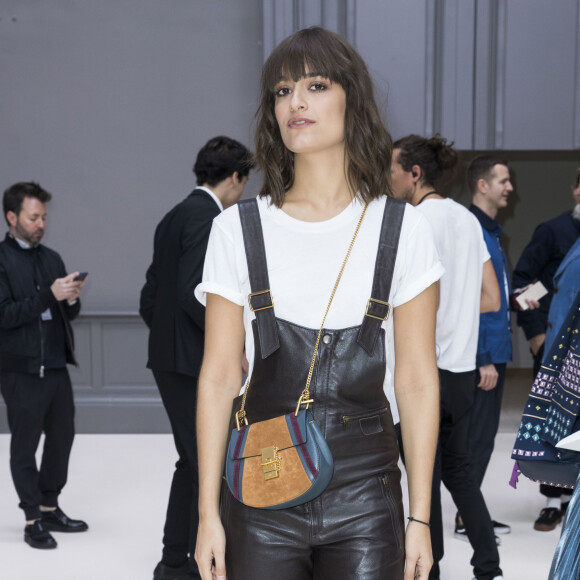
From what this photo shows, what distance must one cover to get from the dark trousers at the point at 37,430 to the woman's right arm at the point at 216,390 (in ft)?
8.63

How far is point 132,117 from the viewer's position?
625 cm

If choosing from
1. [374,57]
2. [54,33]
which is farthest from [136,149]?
[374,57]

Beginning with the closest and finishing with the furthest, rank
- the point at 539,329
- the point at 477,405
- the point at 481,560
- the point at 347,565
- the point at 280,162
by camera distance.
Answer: the point at 347,565 → the point at 280,162 → the point at 481,560 → the point at 477,405 → the point at 539,329

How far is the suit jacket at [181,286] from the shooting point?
3086 millimetres

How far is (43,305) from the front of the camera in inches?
153

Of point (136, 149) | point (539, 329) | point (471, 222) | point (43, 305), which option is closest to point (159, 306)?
point (43, 305)

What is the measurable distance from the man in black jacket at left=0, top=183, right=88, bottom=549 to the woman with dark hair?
2.47 m

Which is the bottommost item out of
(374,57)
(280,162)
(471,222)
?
(471,222)

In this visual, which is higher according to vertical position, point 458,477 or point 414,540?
point 414,540

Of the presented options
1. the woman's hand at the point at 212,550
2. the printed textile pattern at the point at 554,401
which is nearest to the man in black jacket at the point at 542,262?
the printed textile pattern at the point at 554,401

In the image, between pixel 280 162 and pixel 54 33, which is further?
pixel 54 33

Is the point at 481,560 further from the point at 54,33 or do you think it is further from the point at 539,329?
the point at 54,33

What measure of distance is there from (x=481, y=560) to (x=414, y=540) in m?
1.81

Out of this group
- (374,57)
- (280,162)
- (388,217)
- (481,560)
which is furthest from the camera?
(374,57)
